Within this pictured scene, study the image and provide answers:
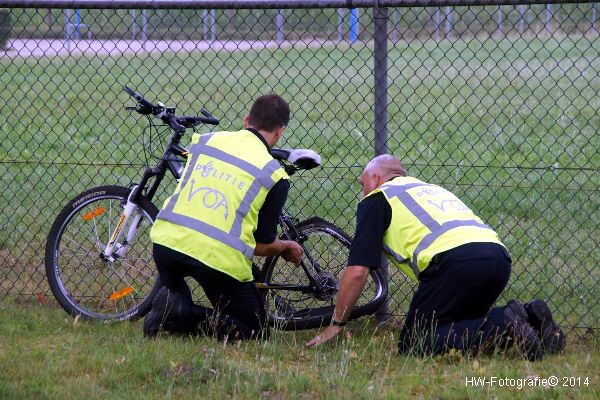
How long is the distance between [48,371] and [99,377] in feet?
0.87

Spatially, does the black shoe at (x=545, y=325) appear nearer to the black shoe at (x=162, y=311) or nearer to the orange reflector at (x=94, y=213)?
the black shoe at (x=162, y=311)

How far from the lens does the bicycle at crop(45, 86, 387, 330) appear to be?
5805 mm

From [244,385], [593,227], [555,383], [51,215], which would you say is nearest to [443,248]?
[555,383]

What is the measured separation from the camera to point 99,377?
4695 millimetres

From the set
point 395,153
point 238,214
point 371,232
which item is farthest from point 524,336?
point 395,153

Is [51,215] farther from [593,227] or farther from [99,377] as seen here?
[593,227]

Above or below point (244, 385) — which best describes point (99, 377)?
below

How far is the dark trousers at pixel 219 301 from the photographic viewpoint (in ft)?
17.6

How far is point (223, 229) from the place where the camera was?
207 inches

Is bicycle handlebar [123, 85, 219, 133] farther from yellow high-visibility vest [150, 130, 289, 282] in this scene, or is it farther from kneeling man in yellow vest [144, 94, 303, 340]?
yellow high-visibility vest [150, 130, 289, 282]

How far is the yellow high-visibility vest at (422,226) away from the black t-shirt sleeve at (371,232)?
0.13ft

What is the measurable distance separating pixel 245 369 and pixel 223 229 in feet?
2.77

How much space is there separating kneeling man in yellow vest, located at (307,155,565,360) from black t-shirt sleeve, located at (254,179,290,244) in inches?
17.4

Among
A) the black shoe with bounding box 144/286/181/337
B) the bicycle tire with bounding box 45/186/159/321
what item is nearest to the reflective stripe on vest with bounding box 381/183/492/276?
the black shoe with bounding box 144/286/181/337
